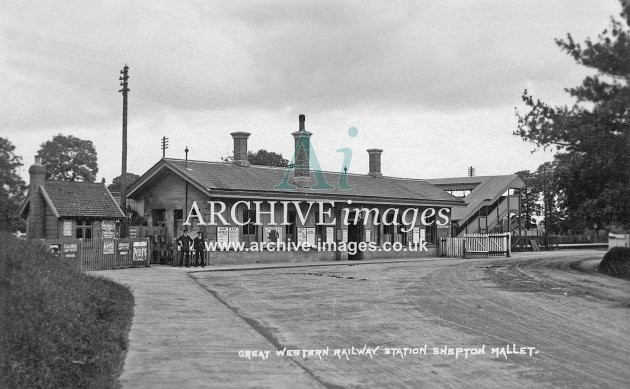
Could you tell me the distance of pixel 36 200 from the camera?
2817 cm

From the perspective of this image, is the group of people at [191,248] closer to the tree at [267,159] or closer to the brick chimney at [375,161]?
the brick chimney at [375,161]

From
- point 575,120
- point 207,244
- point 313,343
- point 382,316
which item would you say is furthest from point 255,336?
point 207,244

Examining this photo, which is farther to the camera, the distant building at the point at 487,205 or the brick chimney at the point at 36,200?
the distant building at the point at 487,205

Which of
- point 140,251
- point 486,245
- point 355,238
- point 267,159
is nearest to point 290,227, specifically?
point 355,238

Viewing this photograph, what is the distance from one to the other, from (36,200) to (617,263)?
76.1 feet

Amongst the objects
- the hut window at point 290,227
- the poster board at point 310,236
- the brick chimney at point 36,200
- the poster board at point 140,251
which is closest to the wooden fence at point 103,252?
the poster board at point 140,251

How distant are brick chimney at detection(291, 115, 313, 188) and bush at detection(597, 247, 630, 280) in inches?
543

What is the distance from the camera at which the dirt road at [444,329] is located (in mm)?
7047

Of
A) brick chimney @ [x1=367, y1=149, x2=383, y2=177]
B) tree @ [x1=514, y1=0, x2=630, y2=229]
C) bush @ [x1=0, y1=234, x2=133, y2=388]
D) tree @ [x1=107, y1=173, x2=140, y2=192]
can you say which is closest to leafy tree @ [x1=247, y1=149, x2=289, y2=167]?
tree @ [x1=107, y1=173, x2=140, y2=192]

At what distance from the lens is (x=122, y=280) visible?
733 inches

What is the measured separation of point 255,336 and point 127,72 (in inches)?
1040

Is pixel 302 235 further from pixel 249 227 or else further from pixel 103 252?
pixel 103 252

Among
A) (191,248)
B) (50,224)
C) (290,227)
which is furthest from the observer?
(290,227)

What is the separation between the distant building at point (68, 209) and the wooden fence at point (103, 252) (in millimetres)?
3770
